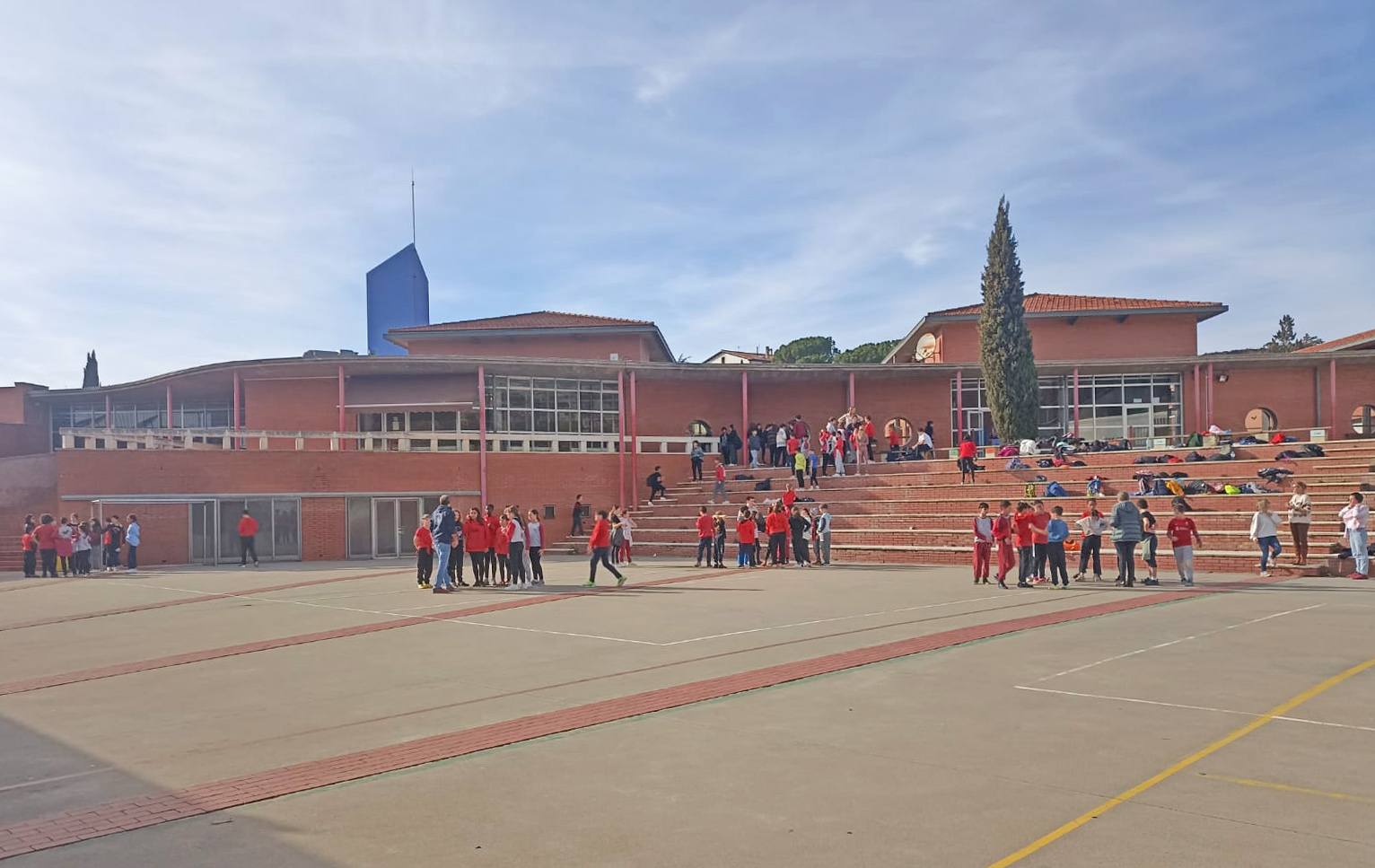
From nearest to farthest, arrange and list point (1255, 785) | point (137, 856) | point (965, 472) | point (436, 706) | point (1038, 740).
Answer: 1. point (137, 856)
2. point (1255, 785)
3. point (1038, 740)
4. point (436, 706)
5. point (965, 472)

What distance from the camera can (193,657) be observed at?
11117mm

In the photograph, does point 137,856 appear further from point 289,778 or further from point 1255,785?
point 1255,785

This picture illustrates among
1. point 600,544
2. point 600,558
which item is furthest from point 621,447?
point 600,544

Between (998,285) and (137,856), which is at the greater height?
(998,285)

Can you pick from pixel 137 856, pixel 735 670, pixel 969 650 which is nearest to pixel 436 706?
pixel 735 670

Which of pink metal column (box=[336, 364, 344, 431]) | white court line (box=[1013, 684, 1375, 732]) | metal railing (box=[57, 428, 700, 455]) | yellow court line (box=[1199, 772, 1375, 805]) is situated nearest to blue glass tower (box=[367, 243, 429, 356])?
metal railing (box=[57, 428, 700, 455])

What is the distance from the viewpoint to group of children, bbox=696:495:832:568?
22578 mm

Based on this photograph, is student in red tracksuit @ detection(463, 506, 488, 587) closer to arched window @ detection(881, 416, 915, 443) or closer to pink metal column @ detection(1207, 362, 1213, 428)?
arched window @ detection(881, 416, 915, 443)

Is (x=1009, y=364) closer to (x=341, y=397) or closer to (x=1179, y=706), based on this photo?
(x=341, y=397)

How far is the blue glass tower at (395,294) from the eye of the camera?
5472 cm

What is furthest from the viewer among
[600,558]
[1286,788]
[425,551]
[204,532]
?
[204,532]

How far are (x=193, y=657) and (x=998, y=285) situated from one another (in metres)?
29.8

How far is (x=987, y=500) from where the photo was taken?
25.0 m

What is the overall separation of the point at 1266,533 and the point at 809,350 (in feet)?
234
